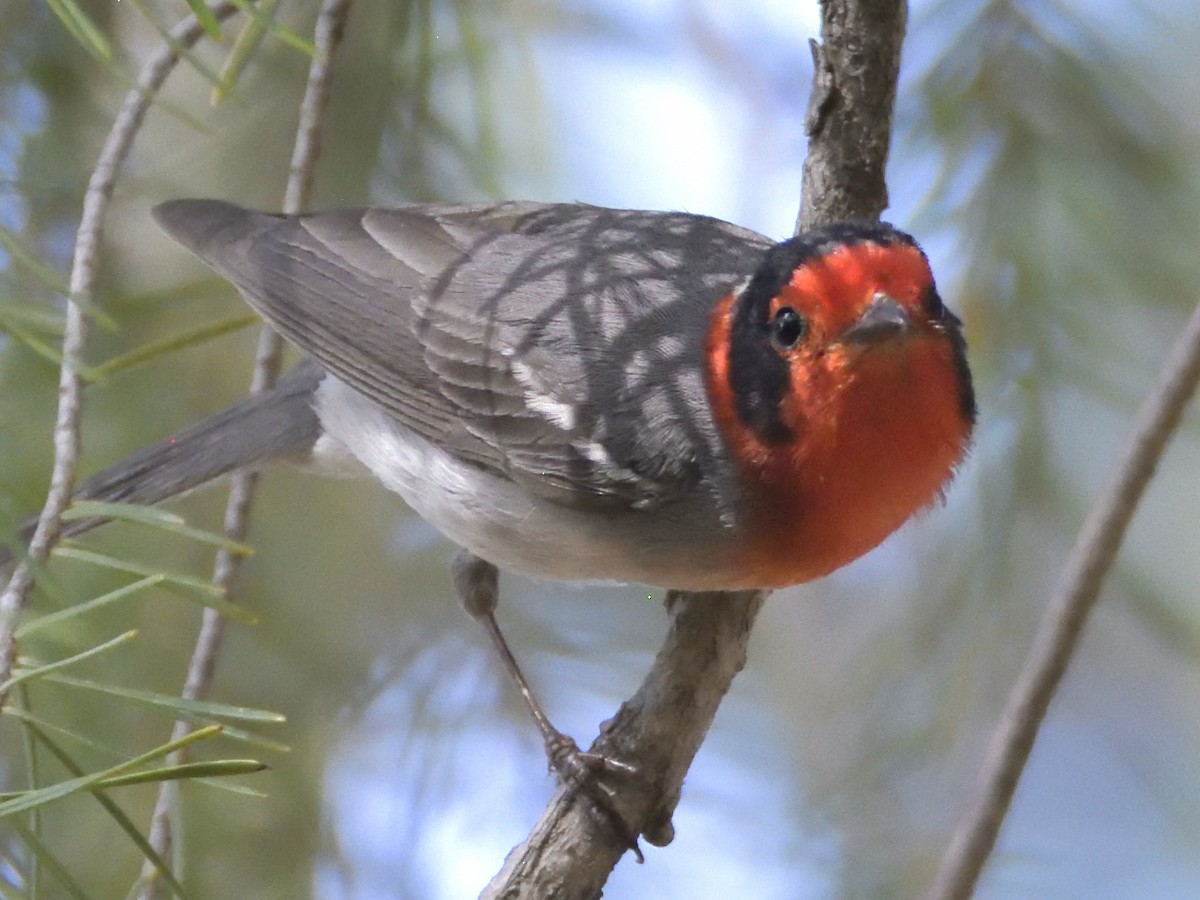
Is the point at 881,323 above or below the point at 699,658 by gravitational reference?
above

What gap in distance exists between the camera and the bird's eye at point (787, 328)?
2180mm

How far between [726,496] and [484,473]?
53 centimetres

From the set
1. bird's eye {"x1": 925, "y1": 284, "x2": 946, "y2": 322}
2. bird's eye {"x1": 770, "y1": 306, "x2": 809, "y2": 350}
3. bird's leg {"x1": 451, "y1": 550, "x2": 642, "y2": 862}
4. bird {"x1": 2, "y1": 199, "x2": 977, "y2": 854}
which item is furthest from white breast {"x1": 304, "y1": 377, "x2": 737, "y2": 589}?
bird's eye {"x1": 925, "y1": 284, "x2": 946, "y2": 322}

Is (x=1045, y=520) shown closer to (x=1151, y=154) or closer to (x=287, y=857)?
(x=1151, y=154)

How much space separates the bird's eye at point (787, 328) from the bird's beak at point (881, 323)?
0.35 ft

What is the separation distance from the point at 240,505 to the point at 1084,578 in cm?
154

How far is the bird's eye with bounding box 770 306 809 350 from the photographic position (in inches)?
85.8

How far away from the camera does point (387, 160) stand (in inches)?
113

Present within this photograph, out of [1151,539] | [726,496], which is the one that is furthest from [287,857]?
[1151,539]

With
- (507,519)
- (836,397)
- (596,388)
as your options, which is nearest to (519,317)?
(596,388)

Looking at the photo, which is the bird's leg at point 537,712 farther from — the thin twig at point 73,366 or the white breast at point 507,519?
the thin twig at point 73,366

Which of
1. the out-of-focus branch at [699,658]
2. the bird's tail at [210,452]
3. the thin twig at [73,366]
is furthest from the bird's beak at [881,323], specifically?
the bird's tail at [210,452]

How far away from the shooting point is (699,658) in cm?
246

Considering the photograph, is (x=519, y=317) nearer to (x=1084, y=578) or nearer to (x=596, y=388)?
(x=596, y=388)
